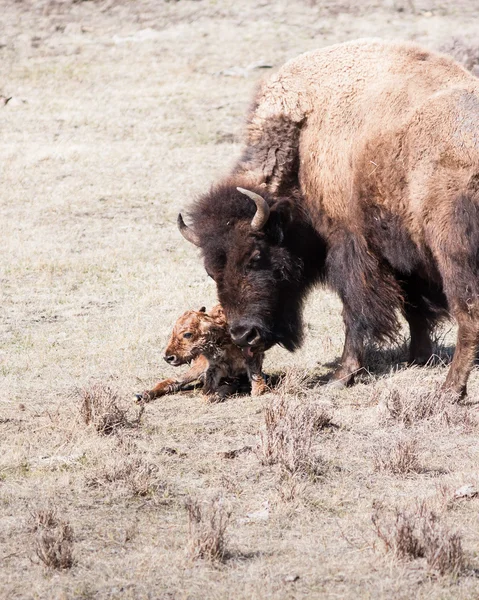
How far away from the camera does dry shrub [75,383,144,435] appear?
6062mm

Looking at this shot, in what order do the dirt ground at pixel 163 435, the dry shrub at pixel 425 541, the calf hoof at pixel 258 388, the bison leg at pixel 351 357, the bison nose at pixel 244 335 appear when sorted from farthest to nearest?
the bison leg at pixel 351 357 → the calf hoof at pixel 258 388 → the bison nose at pixel 244 335 → the dirt ground at pixel 163 435 → the dry shrub at pixel 425 541

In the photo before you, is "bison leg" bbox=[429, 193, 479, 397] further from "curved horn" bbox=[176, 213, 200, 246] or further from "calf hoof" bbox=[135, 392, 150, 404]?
"calf hoof" bbox=[135, 392, 150, 404]

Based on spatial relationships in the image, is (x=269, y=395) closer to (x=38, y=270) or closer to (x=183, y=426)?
(x=183, y=426)

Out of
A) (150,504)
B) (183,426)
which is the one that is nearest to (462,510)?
(150,504)

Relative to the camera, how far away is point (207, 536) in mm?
4281

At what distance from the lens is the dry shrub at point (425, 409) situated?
6195 millimetres

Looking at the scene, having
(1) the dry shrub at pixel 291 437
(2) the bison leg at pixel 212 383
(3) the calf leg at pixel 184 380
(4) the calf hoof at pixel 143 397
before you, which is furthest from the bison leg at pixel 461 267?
(4) the calf hoof at pixel 143 397

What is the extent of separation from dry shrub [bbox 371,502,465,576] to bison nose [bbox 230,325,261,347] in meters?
2.41

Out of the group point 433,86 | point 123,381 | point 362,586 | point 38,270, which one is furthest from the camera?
point 38,270

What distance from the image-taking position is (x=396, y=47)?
7.42 meters

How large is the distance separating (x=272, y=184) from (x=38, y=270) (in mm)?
4441

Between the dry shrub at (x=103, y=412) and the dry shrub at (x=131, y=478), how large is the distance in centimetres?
68

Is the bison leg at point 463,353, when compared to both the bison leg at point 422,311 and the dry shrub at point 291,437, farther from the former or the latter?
the dry shrub at point 291,437

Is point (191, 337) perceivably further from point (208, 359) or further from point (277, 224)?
point (277, 224)
